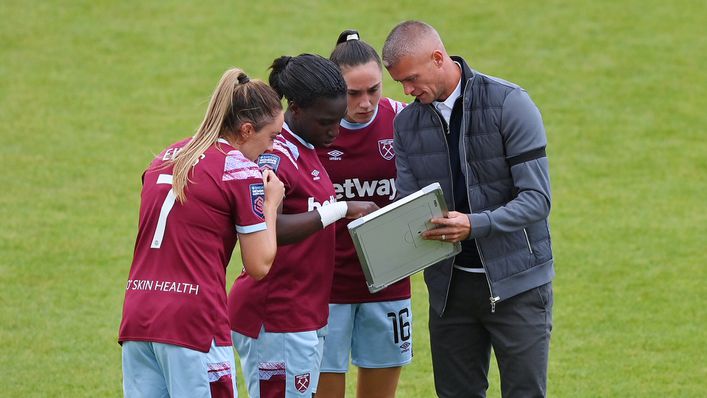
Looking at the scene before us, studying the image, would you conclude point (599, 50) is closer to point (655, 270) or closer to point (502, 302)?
point (655, 270)

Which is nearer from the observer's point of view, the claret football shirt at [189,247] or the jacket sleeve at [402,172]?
the claret football shirt at [189,247]

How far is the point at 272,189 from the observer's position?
476 centimetres

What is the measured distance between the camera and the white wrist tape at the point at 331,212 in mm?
4977

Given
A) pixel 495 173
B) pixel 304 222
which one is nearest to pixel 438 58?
pixel 495 173

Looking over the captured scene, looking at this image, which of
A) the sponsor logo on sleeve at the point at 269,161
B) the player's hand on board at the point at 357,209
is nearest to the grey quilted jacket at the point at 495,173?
the player's hand on board at the point at 357,209

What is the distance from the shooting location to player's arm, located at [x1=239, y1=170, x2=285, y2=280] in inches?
181

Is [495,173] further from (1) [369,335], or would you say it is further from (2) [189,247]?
(2) [189,247]

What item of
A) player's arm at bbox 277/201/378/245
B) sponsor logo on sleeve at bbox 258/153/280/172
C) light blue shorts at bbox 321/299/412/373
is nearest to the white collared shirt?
player's arm at bbox 277/201/378/245

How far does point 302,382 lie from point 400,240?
0.77 m

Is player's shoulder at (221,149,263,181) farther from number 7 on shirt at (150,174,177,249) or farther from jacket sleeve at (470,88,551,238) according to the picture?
jacket sleeve at (470,88,551,238)

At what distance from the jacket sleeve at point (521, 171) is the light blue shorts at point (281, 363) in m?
0.90

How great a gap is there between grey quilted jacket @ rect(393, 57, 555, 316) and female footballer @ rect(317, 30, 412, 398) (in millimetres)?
311

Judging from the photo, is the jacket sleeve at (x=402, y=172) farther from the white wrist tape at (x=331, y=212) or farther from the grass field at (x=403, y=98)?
the grass field at (x=403, y=98)

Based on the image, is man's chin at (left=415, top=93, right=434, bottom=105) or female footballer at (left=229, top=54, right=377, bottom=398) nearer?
female footballer at (left=229, top=54, right=377, bottom=398)
